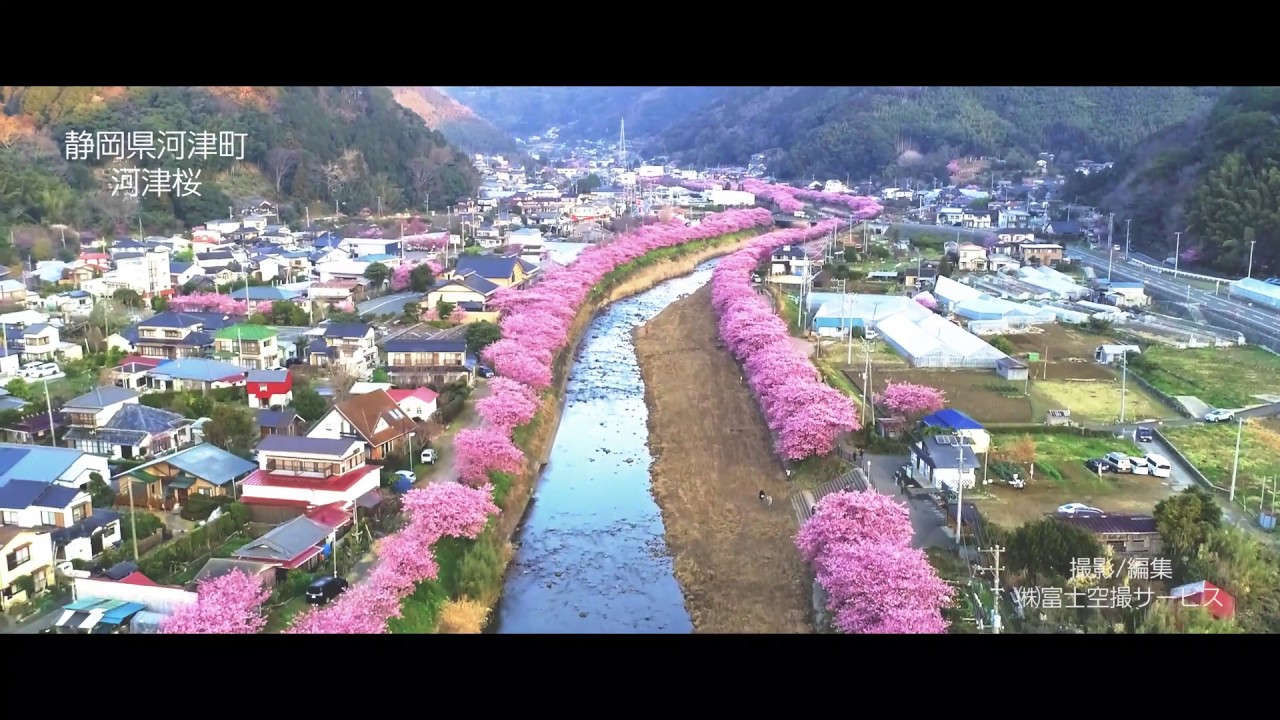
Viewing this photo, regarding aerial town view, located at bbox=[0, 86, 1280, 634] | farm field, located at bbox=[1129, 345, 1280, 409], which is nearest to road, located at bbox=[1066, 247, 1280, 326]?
aerial town view, located at bbox=[0, 86, 1280, 634]

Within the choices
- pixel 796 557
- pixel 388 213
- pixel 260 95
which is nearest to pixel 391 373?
pixel 796 557

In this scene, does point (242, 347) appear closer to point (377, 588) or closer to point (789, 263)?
point (377, 588)

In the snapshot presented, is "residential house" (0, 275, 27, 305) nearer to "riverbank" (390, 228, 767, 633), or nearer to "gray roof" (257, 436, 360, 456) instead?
"riverbank" (390, 228, 767, 633)

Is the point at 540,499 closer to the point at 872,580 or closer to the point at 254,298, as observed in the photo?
the point at 872,580

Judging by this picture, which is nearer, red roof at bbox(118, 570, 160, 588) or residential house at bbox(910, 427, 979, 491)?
red roof at bbox(118, 570, 160, 588)

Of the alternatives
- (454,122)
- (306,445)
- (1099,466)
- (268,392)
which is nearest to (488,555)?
(306,445)

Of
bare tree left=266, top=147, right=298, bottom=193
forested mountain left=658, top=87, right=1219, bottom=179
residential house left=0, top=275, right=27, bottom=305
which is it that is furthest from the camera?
forested mountain left=658, top=87, right=1219, bottom=179

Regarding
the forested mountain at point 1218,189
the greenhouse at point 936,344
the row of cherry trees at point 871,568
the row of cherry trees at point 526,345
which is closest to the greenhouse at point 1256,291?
the forested mountain at point 1218,189
